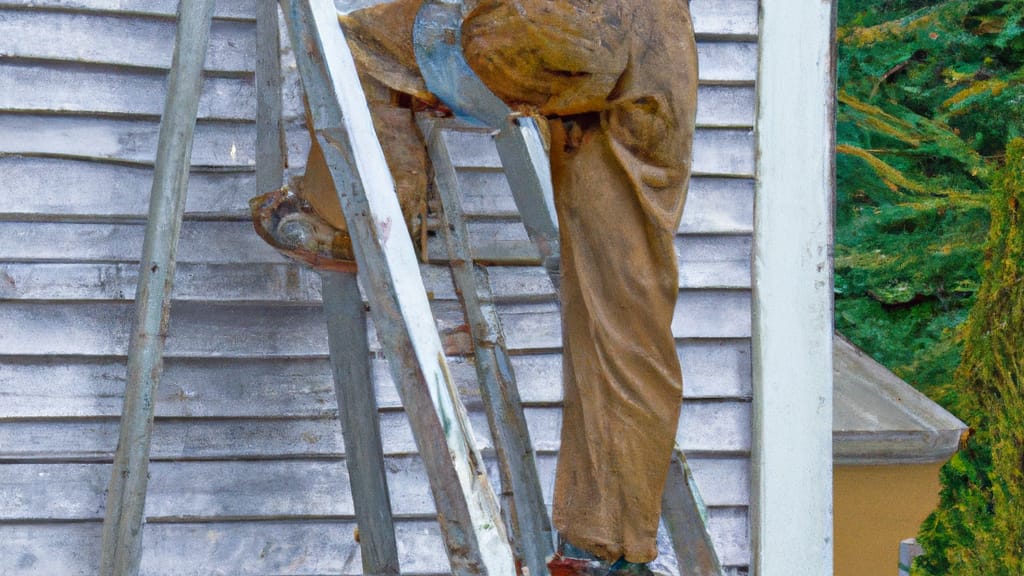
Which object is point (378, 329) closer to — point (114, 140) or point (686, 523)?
point (686, 523)

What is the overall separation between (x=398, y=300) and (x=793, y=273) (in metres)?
1.15

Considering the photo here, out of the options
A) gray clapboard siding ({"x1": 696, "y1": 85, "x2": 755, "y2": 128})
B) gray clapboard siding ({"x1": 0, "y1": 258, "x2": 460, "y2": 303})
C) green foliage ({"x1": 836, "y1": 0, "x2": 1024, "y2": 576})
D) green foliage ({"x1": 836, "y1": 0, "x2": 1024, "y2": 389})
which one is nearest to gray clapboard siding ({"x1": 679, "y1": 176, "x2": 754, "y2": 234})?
gray clapboard siding ({"x1": 696, "y1": 85, "x2": 755, "y2": 128})

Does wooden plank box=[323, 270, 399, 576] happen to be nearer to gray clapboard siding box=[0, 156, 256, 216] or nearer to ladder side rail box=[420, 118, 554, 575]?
ladder side rail box=[420, 118, 554, 575]

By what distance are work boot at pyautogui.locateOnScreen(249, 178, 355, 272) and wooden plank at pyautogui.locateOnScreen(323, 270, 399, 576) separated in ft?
0.29

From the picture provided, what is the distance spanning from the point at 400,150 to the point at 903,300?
21.6ft

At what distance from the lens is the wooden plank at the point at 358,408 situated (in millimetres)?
2812

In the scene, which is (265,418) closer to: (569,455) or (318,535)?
(318,535)

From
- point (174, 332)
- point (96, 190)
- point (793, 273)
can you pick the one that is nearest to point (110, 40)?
point (96, 190)

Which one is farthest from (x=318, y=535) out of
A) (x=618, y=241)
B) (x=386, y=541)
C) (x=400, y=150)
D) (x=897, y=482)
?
(x=897, y=482)

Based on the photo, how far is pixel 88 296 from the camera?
10.8 ft

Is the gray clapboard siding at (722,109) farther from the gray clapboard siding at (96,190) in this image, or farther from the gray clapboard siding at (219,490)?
the gray clapboard siding at (96,190)

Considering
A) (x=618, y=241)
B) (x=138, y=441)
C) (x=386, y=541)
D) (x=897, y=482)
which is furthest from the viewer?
(x=897, y=482)

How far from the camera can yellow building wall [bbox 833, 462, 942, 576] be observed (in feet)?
21.6

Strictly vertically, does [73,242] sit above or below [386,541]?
above
